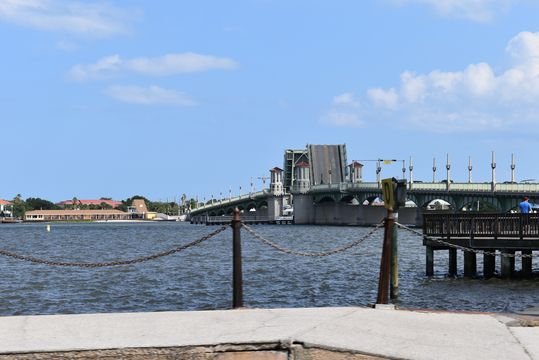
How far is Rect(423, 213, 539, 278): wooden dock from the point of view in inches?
1204

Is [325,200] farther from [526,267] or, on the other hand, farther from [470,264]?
[526,267]

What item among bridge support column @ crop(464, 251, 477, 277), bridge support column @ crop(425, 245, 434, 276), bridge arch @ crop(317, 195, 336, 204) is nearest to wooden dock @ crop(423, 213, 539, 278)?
bridge support column @ crop(464, 251, 477, 277)

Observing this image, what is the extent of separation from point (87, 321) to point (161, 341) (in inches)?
57.2

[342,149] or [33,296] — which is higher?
[342,149]

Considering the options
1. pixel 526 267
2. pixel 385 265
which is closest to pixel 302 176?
pixel 526 267

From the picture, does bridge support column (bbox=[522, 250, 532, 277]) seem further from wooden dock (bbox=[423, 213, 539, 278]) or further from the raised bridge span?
the raised bridge span

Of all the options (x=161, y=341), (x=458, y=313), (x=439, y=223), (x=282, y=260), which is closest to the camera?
(x=161, y=341)

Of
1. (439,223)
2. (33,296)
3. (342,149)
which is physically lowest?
(33,296)

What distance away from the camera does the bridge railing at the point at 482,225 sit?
30594 mm

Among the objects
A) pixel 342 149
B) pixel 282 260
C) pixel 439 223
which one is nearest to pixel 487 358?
pixel 439 223

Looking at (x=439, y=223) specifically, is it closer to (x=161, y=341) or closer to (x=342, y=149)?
(x=161, y=341)

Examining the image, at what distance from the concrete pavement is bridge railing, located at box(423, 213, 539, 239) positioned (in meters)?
22.3

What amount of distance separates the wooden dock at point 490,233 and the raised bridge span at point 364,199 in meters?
63.2

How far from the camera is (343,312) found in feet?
29.7
